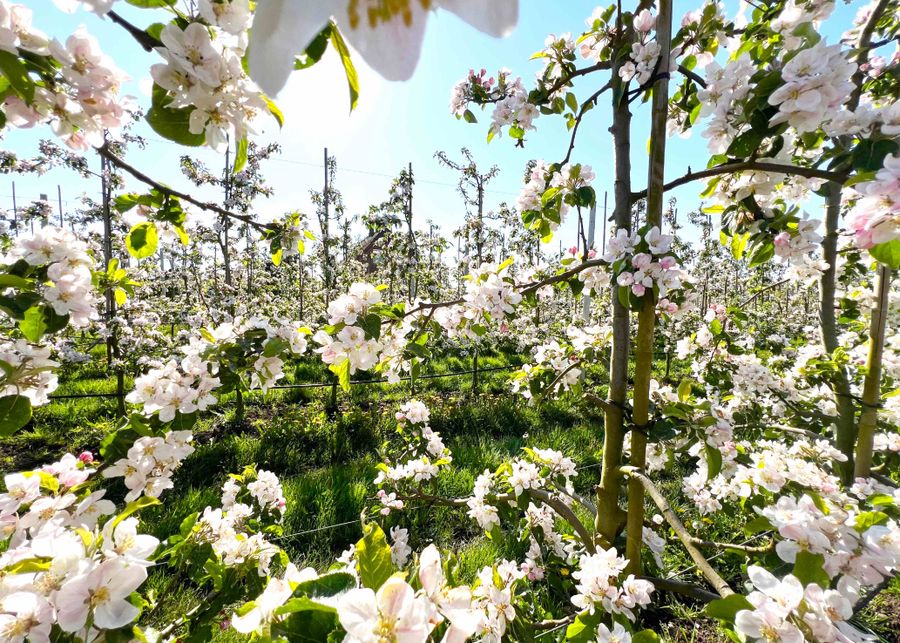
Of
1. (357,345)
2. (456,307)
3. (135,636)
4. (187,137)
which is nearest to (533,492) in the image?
(456,307)

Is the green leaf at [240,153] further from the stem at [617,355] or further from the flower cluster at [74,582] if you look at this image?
the stem at [617,355]

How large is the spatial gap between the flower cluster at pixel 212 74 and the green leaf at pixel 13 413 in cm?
73

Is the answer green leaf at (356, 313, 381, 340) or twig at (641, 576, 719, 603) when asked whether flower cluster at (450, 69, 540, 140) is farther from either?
twig at (641, 576, 719, 603)

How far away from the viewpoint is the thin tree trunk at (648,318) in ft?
3.60

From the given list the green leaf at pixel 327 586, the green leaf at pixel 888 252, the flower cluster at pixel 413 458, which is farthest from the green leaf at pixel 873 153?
the flower cluster at pixel 413 458

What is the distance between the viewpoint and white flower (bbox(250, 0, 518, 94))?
0.20 metres

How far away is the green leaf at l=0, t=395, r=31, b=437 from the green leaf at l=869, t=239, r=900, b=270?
1.73 meters

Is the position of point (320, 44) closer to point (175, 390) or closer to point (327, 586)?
point (327, 586)

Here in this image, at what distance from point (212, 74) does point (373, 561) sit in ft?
2.52

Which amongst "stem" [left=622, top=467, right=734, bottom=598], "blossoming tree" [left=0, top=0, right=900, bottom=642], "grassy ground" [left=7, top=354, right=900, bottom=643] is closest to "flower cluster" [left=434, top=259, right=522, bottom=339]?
"blossoming tree" [left=0, top=0, right=900, bottom=642]

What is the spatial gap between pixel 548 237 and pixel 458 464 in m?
2.71

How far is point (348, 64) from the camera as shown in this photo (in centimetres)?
44

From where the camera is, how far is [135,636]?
71cm

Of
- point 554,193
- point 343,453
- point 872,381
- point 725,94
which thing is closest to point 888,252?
point 725,94
